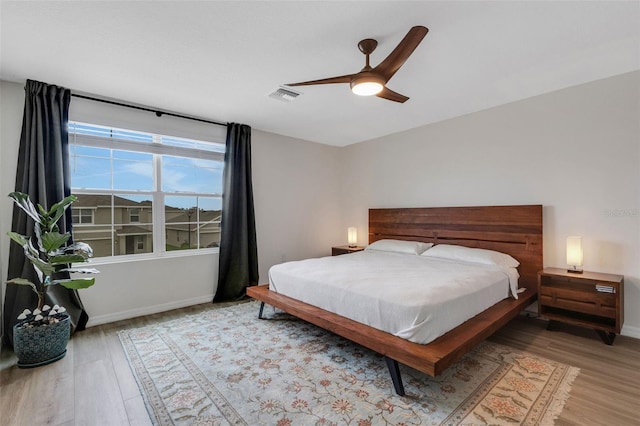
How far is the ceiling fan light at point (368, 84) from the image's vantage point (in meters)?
2.05

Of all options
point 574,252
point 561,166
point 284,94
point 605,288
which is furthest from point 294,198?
point 605,288

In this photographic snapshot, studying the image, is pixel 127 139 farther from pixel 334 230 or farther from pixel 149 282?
pixel 334 230

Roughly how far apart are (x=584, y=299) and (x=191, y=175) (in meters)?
4.62

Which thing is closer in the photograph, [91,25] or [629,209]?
[91,25]

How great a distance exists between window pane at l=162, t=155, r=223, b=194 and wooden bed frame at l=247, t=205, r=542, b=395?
168 cm

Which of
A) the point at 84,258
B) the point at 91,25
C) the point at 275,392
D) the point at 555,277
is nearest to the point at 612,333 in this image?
the point at 555,277

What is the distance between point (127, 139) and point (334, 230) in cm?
354

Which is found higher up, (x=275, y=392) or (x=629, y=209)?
(x=629, y=209)

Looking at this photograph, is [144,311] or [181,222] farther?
[181,222]

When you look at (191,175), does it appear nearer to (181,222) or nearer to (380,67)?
(181,222)

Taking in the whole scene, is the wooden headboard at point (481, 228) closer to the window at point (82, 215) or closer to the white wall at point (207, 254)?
the white wall at point (207, 254)

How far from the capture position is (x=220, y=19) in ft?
6.33

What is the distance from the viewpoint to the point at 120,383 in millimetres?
2066

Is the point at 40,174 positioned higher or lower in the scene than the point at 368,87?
lower
